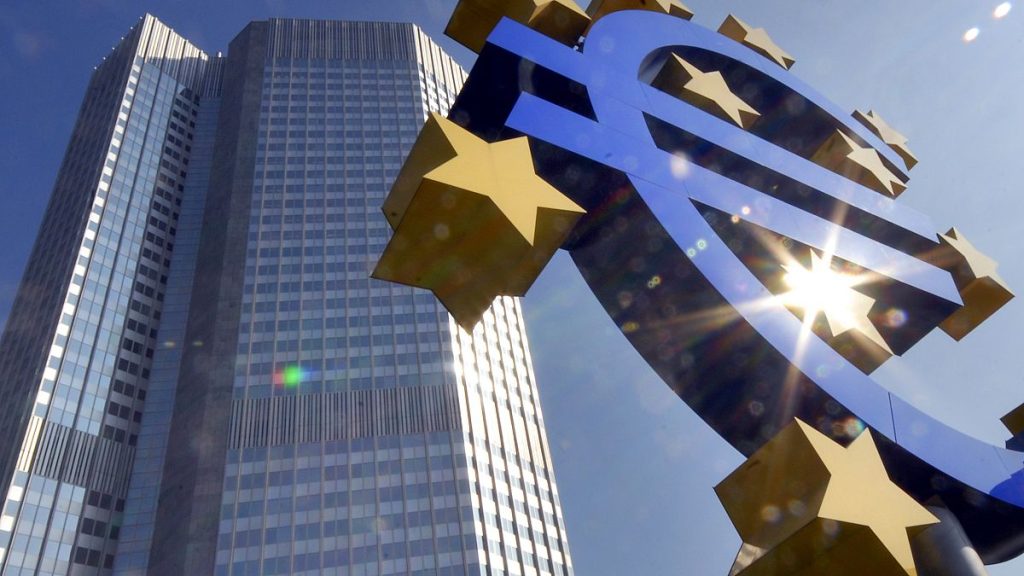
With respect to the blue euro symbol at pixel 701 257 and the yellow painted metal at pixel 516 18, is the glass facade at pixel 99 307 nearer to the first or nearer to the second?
the yellow painted metal at pixel 516 18

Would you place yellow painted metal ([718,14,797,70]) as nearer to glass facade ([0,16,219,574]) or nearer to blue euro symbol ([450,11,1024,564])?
blue euro symbol ([450,11,1024,564])

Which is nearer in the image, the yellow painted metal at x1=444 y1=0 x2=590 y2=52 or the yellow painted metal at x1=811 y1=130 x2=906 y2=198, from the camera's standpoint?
the yellow painted metal at x1=444 y1=0 x2=590 y2=52

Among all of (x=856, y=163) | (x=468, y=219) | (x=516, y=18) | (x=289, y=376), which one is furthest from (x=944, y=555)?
(x=289, y=376)

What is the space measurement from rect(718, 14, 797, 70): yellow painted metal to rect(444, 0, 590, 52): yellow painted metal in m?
3.40

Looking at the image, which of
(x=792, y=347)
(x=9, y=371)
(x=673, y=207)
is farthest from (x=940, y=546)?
(x=9, y=371)

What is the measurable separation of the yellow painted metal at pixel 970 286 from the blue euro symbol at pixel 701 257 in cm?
95

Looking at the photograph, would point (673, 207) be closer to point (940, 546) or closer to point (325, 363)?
point (940, 546)

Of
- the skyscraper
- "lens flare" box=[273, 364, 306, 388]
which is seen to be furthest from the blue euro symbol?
"lens flare" box=[273, 364, 306, 388]

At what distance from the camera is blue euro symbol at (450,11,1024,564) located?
537 centimetres

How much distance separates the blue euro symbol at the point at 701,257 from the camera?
211 inches

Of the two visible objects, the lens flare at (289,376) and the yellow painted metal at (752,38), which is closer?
the yellow painted metal at (752,38)

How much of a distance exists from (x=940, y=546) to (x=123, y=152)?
342 ft

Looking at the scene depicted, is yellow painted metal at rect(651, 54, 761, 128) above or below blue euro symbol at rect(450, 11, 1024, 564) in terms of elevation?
above

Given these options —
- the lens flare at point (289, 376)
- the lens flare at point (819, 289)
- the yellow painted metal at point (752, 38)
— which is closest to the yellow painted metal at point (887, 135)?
the yellow painted metal at point (752, 38)
